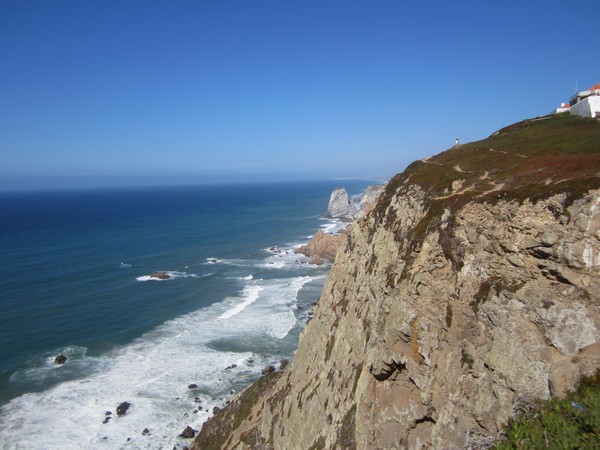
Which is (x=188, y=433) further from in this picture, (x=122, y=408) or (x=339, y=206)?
(x=339, y=206)

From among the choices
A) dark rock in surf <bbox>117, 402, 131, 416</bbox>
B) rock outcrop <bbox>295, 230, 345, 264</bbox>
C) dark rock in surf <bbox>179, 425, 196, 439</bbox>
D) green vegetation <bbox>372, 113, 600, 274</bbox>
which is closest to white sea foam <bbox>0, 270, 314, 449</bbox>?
dark rock in surf <bbox>117, 402, 131, 416</bbox>

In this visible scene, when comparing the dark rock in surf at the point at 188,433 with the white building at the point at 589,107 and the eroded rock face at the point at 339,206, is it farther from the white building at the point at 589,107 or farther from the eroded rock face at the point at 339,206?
the eroded rock face at the point at 339,206

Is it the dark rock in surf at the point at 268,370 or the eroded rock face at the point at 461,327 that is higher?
the eroded rock face at the point at 461,327

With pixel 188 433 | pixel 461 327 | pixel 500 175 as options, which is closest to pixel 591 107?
pixel 500 175

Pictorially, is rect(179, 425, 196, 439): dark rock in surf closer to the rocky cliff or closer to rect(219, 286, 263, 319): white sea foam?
the rocky cliff

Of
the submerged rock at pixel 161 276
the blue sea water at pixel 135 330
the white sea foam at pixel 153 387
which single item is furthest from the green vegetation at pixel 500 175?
the submerged rock at pixel 161 276

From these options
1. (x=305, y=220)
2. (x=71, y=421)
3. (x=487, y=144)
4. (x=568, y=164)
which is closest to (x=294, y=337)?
(x=71, y=421)
